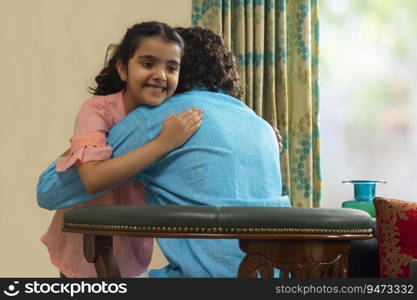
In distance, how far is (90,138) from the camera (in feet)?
5.30

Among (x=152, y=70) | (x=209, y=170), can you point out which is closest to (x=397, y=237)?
(x=209, y=170)

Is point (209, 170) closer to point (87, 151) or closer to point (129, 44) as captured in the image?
point (87, 151)

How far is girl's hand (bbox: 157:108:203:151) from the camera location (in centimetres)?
152

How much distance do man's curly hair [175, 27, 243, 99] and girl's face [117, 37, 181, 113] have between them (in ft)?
0.16

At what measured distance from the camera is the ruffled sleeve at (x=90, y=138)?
1.55 m

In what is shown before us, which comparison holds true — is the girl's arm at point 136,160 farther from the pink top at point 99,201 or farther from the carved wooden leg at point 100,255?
the carved wooden leg at point 100,255

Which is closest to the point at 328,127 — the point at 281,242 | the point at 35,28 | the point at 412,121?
the point at 412,121

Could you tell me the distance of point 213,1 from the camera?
381 cm

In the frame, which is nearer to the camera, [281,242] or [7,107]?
[281,242]

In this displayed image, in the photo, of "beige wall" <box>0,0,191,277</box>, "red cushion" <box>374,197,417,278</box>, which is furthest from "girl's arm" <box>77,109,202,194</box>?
"beige wall" <box>0,0,191,277</box>

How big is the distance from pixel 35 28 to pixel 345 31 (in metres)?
1.82

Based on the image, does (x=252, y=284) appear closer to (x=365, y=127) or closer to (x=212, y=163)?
(x=212, y=163)

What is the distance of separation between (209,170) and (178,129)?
114 mm

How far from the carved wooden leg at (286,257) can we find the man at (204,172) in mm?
267
